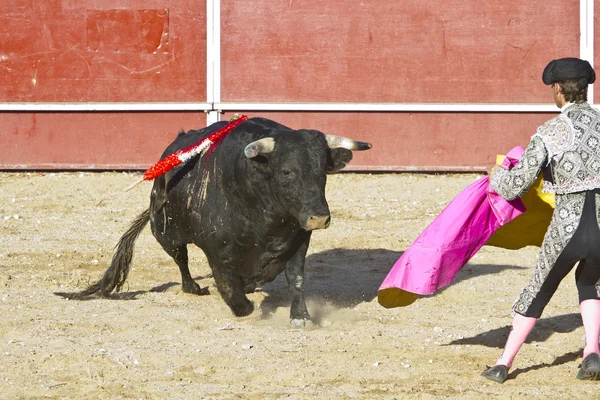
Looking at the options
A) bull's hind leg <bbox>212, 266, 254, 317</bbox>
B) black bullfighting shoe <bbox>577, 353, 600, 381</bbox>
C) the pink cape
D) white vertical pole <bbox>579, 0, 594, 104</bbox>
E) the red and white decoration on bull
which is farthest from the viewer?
white vertical pole <bbox>579, 0, 594, 104</bbox>

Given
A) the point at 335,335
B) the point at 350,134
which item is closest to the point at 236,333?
the point at 335,335

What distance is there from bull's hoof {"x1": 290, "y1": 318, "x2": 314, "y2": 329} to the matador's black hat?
1.89 metres

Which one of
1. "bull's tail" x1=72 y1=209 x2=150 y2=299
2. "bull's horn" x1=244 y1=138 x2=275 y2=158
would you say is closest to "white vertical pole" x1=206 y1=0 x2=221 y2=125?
"bull's tail" x1=72 y1=209 x2=150 y2=299

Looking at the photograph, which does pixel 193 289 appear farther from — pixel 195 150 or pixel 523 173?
pixel 523 173

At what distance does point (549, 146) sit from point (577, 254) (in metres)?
0.43

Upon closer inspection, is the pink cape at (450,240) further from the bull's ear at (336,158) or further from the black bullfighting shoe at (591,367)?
the bull's ear at (336,158)

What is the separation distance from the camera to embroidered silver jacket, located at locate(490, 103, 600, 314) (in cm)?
418

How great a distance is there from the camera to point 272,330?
539 cm

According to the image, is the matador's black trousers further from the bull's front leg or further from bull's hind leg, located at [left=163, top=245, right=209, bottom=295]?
bull's hind leg, located at [left=163, top=245, right=209, bottom=295]

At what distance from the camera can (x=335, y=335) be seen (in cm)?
521

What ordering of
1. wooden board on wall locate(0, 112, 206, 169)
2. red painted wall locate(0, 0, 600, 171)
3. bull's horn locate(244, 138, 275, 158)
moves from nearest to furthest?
bull's horn locate(244, 138, 275, 158)
red painted wall locate(0, 0, 600, 171)
wooden board on wall locate(0, 112, 206, 169)

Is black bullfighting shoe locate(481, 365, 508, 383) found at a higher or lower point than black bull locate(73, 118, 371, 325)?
lower

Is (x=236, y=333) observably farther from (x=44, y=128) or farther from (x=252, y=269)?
(x=44, y=128)

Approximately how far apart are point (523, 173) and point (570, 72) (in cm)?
42
